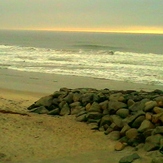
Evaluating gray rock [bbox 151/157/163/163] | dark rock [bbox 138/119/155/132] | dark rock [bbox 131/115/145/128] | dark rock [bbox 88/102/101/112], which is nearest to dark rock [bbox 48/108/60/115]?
dark rock [bbox 88/102/101/112]

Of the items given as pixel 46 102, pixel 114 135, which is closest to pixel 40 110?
pixel 46 102

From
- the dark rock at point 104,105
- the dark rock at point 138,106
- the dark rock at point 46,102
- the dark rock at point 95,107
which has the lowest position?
the dark rock at point 46,102

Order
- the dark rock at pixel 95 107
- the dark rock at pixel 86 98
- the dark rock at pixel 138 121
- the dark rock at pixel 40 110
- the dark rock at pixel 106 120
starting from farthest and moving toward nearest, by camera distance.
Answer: the dark rock at pixel 40 110, the dark rock at pixel 86 98, the dark rock at pixel 95 107, the dark rock at pixel 106 120, the dark rock at pixel 138 121

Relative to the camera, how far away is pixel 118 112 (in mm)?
7816

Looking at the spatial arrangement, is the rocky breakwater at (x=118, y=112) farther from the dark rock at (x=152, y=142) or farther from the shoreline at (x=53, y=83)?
the shoreline at (x=53, y=83)

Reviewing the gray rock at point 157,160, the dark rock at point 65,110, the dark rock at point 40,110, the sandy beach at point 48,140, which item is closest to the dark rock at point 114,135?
the sandy beach at point 48,140

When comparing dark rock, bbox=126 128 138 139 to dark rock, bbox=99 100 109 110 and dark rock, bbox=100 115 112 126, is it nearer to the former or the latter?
dark rock, bbox=100 115 112 126

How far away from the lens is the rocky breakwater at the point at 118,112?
6.76m

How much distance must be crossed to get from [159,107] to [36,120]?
307cm

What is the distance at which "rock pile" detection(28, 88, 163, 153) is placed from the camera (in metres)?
6.77

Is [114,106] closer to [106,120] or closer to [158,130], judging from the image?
[106,120]

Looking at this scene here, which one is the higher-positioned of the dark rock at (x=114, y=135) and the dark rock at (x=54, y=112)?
the dark rock at (x=54, y=112)

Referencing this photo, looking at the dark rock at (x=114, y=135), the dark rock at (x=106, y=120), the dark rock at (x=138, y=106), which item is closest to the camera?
the dark rock at (x=114, y=135)

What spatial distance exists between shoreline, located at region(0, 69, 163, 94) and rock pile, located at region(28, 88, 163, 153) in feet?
14.5
